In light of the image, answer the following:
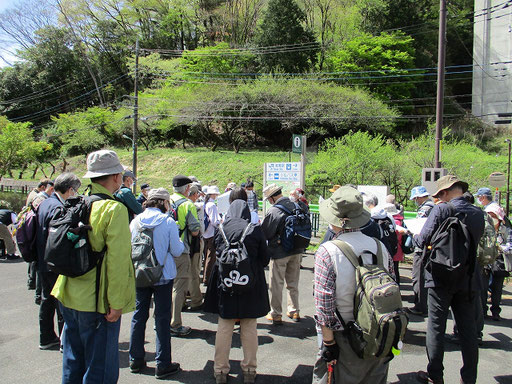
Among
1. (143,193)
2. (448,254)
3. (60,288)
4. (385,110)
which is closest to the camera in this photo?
(60,288)

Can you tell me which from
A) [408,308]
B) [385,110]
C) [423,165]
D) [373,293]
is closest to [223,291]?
[373,293]

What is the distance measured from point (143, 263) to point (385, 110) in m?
33.6

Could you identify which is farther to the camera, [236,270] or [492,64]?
[492,64]

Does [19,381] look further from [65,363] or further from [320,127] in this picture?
[320,127]

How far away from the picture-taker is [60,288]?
2.69m

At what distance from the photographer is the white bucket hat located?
2803 mm

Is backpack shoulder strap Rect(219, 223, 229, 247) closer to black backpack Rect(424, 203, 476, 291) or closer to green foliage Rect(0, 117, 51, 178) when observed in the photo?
black backpack Rect(424, 203, 476, 291)

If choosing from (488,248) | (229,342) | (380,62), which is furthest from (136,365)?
(380,62)

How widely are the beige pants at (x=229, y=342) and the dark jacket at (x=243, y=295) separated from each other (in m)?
0.12

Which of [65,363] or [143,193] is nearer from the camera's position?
[65,363]

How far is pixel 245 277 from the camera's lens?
348cm

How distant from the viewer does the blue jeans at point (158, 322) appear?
372cm

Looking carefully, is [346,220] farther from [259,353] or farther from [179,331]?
[179,331]

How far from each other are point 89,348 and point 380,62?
39.1 metres
